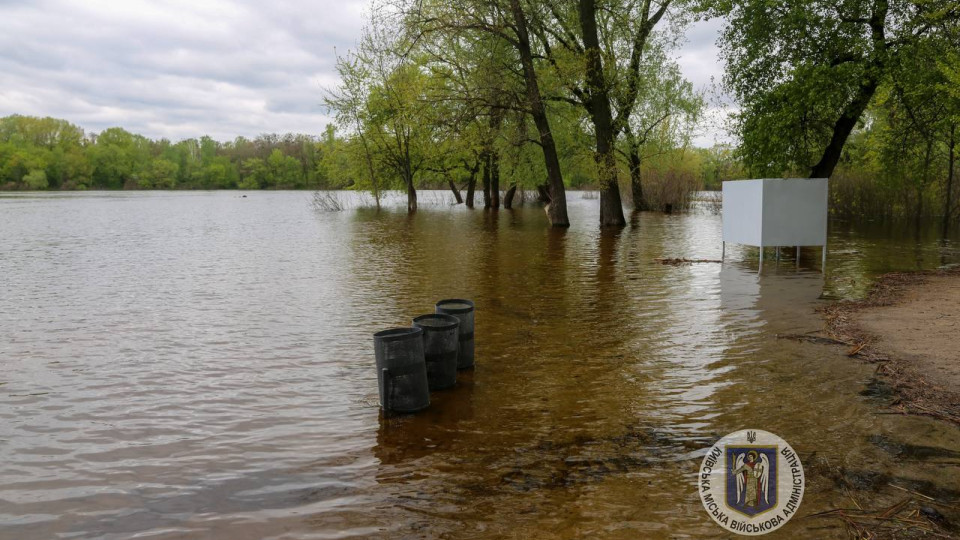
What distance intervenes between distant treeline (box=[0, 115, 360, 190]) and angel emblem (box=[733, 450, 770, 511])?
92555 millimetres

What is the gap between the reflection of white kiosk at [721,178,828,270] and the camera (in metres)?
14.1

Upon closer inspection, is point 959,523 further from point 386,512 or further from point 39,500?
point 39,500

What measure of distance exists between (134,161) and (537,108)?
113 meters

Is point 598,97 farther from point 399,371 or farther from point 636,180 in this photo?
point 399,371

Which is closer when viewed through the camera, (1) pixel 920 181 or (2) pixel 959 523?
(2) pixel 959 523

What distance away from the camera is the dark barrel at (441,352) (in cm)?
657

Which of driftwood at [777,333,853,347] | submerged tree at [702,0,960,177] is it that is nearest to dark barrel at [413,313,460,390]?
driftwood at [777,333,853,347]

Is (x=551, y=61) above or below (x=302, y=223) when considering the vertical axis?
above

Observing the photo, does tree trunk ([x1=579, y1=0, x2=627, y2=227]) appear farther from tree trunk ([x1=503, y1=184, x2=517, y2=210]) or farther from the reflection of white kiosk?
tree trunk ([x1=503, y1=184, x2=517, y2=210])

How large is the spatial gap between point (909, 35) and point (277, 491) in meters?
21.9

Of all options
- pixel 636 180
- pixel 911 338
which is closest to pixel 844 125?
pixel 911 338

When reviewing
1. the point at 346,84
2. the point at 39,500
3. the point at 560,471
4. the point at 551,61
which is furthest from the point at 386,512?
the point at 346,84

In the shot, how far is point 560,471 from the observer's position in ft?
15.4

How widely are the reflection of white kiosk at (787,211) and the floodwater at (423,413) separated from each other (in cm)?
126
